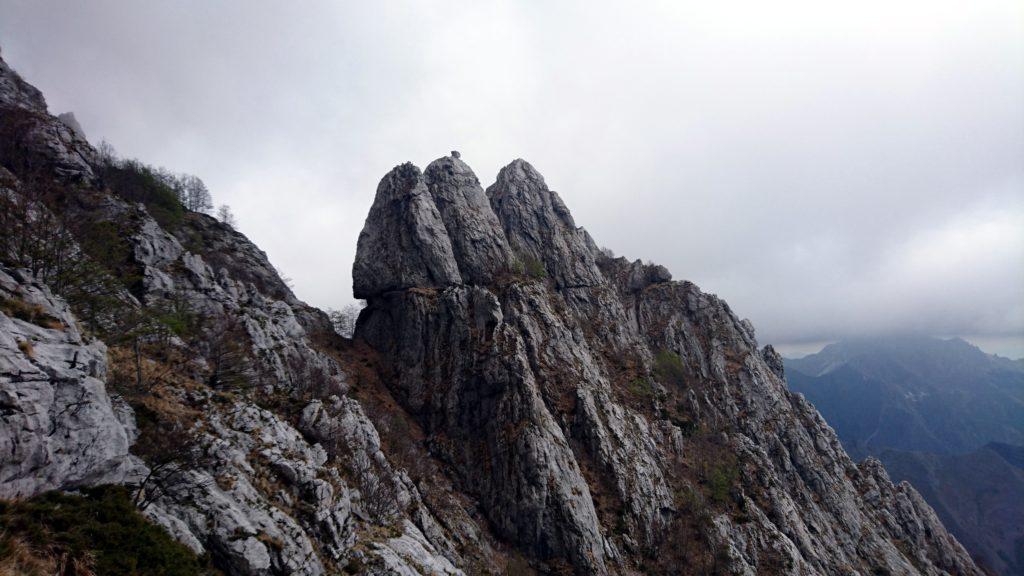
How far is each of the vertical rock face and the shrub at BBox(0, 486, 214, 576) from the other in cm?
4104

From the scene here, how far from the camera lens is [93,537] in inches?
548

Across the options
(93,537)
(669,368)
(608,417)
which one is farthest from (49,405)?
(669,368)

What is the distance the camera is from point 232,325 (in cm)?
4972

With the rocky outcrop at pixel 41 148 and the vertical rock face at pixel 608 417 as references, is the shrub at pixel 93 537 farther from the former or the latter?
the rocky outcrop at pixel 41 148

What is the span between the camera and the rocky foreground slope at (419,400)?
20609mm

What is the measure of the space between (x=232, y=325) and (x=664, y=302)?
288ft

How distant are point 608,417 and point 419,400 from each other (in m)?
31.2

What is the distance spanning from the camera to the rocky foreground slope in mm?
20609

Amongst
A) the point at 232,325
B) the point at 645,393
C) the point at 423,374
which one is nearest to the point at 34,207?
the point at 232,325

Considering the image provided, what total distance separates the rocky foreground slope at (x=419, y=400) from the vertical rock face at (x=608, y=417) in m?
0.44

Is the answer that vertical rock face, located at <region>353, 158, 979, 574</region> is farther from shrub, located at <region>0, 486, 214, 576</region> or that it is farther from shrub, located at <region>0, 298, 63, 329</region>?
shrub, located at <region>0, 298, 63, 329</region>

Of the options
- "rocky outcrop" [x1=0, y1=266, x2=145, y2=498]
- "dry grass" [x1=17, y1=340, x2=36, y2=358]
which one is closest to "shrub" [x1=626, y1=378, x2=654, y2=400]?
"rocky outcrop" [x1=0, y1=266, x2=145, y2=498]

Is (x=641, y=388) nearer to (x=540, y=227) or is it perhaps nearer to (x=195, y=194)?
(x=540, y=227)

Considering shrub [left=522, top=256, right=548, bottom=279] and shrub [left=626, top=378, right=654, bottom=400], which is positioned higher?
shrub [left=522, top=256, right=548, bottom=279]
